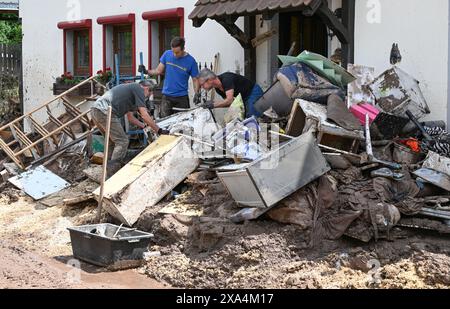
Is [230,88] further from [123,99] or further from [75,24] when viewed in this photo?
[75,24]

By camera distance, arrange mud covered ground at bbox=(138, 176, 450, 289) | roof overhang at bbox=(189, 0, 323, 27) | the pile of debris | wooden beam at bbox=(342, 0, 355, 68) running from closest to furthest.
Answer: mud covered ground at bbox=(138, 176, 450, 289) < the pile of debris < roof overhang at bbox=(189, 0, 323, 27) < wooden beam at bbox=(342, 0, 355, 68)

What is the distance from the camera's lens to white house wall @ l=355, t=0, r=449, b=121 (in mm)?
9461

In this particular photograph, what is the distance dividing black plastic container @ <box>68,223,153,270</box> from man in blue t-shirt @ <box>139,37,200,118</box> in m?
3.95

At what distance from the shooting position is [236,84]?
10.7 meters

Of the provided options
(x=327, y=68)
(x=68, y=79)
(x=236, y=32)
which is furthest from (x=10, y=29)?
(x=327, y=68)

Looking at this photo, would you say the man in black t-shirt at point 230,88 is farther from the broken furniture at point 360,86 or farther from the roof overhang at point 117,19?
the roof overhang at point 117,19

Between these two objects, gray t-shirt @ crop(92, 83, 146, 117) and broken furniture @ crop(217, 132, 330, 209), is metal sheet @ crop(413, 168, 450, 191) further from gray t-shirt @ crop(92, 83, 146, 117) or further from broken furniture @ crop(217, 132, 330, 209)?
gray t-shirt @ crop(92, 83, 146, 117)

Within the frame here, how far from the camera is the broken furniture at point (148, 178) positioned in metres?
8.88

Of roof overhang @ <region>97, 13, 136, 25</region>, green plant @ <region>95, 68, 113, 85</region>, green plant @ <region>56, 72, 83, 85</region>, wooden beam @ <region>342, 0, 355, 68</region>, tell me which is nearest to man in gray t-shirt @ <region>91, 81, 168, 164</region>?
wooden beam @ <region>342, 0, 355, 68</region>

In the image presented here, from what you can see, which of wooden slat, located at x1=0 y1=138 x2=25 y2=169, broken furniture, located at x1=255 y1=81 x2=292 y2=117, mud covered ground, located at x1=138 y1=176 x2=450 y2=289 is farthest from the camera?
wooden slat, located at x1=0 y1=138 x2=25 y2=169

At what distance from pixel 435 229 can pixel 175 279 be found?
2.67 metres

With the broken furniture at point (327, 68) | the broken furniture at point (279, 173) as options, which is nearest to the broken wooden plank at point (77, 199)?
the broken furniture at point (279, 173)

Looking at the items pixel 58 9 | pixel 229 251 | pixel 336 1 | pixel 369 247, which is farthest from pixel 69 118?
pixel 369 247

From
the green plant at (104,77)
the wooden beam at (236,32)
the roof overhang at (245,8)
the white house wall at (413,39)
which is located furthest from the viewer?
the green plant at (104,77)
